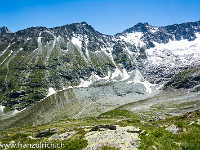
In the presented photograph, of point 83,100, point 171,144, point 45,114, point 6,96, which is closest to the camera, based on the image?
point 171,144

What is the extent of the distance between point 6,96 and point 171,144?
9672 inches

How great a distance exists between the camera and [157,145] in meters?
10.0

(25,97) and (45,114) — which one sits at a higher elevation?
(25,97)

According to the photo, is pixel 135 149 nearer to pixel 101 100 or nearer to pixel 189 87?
pixel 101 100

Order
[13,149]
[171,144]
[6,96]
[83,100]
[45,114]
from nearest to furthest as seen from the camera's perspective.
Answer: [171,144]
[13,149]
[45,114]
[83,100]
[6,96]

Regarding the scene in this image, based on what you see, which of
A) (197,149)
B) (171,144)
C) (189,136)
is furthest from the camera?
(189,136)

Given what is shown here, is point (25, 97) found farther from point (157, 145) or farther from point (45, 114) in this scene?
point (157, 145)

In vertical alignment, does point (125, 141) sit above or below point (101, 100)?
above

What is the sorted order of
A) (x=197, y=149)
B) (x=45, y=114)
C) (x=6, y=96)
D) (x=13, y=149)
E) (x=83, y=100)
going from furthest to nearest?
1. (x=6, y=96)
2. (x=83, y=100)
3. (x=45, y=114)
4. (x=13, y=149)
5. (x=197, y=149)

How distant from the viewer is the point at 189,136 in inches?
424

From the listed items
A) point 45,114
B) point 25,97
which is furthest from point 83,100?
point 25,97

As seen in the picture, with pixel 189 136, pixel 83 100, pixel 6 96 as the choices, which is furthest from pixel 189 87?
pixel 6 96

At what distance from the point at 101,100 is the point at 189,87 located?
135190mm

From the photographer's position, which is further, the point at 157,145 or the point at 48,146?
the point at 48,146
